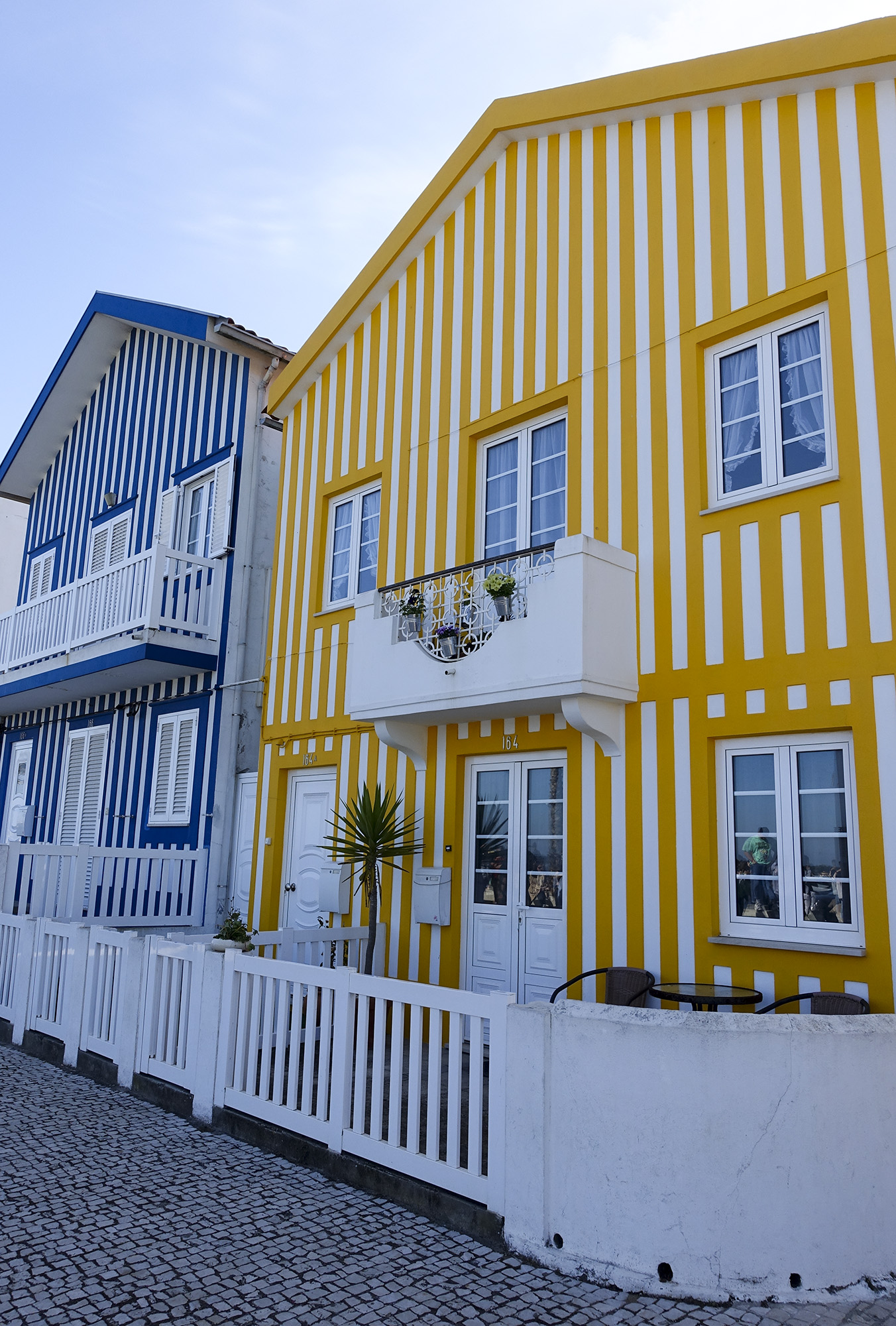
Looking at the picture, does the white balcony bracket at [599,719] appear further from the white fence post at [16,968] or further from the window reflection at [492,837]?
the white fence post at [16,968]

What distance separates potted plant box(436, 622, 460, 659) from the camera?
8.13 m

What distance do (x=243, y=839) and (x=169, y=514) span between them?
17.2 feet

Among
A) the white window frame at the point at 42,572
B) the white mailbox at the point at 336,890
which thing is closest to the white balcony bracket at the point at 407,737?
the white mailbox at the point at 336,890

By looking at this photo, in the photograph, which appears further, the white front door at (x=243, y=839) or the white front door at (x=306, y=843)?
the white front door at (x=243, y=839)

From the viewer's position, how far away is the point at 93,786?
48.2 feet

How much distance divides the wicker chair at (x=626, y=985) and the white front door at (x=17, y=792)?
12280 millimetres

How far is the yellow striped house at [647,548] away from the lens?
6.34 metres

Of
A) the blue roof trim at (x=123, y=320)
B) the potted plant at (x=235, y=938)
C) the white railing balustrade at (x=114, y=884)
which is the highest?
the blue roof trim at (x=123, y=320)

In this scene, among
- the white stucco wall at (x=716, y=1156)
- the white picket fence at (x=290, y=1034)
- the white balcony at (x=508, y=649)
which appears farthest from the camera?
the white balcony at (x=508, y=649)

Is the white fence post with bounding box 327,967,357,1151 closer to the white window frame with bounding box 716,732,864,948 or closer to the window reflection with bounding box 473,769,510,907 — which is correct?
the white window frame with bounding box 716,732,864,948

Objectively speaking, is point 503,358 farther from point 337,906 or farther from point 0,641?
point 0,641

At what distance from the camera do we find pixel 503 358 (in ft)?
30.2

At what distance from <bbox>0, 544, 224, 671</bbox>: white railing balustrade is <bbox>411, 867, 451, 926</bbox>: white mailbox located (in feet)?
17.1

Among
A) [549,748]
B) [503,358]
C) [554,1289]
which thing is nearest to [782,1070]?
[554,1289]
